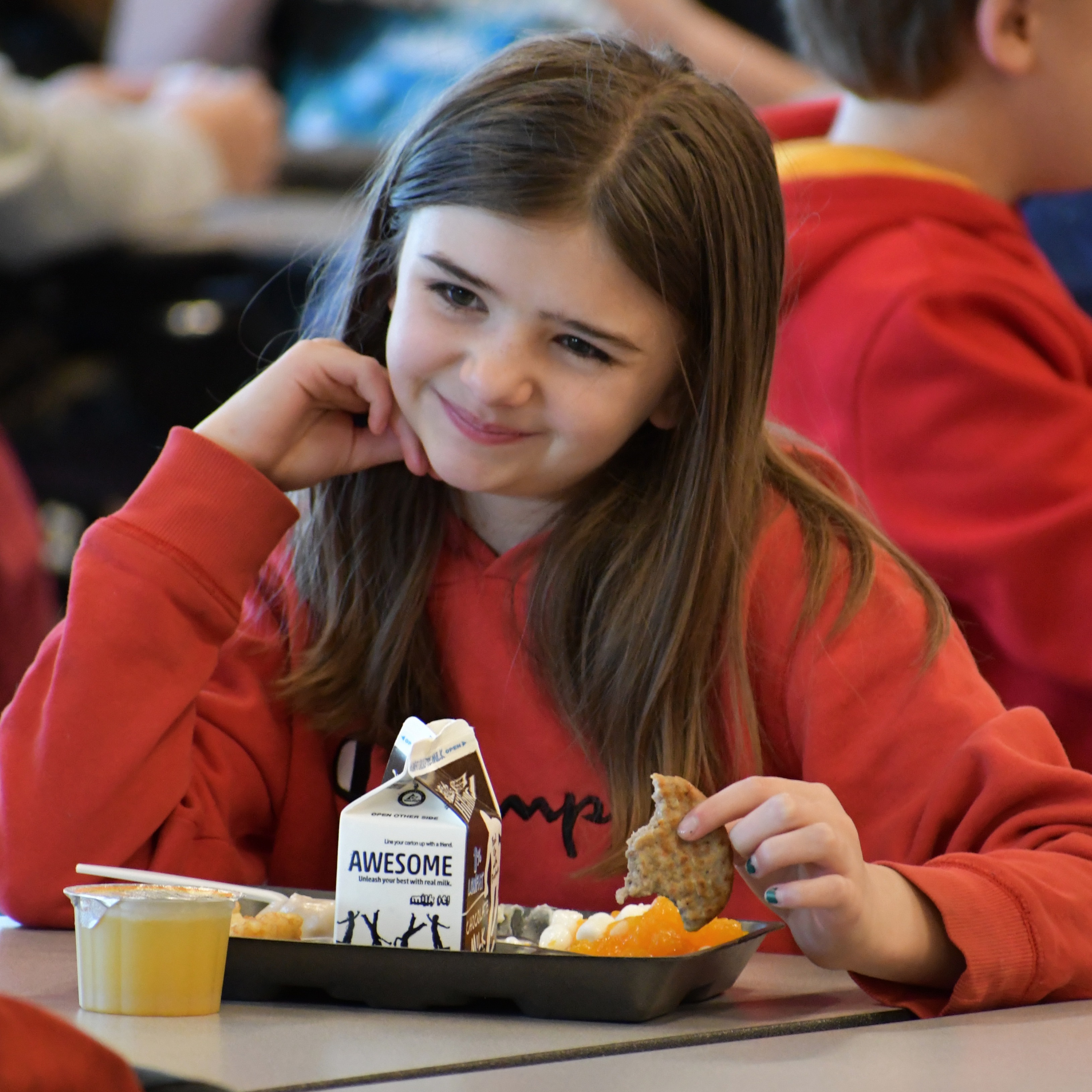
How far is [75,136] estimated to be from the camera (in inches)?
116

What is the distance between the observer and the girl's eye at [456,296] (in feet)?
3.83

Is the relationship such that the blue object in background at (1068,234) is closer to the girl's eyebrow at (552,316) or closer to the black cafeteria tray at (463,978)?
the girl's eyebrow at (552,316)

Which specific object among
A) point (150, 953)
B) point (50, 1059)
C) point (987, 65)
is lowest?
point (150, 953)

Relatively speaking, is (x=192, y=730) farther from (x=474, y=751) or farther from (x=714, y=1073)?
(x=714, y=1073)

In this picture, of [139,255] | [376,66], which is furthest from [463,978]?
[376,66]

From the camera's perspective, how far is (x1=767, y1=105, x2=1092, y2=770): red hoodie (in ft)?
5.15

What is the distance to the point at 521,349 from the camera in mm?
1132

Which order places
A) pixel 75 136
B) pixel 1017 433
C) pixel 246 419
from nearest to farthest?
pixel 246 419, pixel 1017 433, pixel 75 136

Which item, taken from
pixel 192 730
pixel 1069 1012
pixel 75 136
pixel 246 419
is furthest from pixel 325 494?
pixel 75 136

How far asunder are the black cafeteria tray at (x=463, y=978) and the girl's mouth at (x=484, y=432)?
42 centimetres

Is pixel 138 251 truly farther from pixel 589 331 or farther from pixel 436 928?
pixel 436 928

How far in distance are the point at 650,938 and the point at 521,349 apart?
42cm

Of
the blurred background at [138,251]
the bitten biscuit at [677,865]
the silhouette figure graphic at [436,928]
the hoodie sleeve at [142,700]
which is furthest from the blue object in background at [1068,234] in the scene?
the silhouette figure graphic at [436,928]

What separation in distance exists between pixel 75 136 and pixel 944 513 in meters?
1.95
